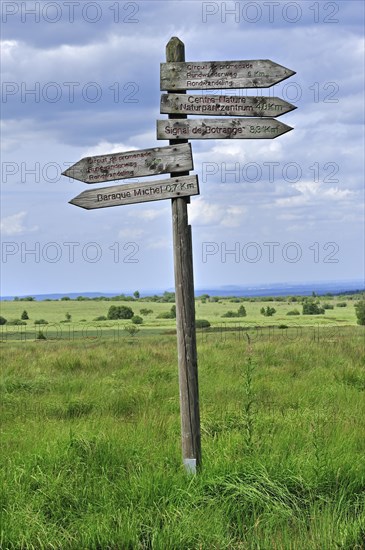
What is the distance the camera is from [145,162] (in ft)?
20.3

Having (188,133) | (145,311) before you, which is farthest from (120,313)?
(188,133)

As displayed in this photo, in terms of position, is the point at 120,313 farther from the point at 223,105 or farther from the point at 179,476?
the point at 179,476

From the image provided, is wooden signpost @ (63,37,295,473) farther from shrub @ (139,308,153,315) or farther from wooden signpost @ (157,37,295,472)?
shrub @ (139,308,153,315)

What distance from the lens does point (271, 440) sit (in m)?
6.74

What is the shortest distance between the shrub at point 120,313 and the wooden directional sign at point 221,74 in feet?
168

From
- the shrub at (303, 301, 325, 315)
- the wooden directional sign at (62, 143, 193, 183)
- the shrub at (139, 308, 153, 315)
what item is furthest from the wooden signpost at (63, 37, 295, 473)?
the shrub at (303, 301, 325, 315)

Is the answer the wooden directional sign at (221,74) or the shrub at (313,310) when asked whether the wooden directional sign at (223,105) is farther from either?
the shrub at (313,310)

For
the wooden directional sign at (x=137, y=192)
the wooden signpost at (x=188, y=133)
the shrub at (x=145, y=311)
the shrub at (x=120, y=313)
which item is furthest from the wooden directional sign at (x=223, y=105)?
the shrub at (x=145, y=311)

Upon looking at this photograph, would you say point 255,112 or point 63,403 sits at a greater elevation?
point 255,112

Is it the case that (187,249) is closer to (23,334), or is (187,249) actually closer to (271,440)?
(271,440)

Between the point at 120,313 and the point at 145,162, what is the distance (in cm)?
5366

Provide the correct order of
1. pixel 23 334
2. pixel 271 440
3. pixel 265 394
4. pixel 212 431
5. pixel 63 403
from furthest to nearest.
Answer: pixel 23 334
pixel 265 394
pixel 63 403
pixel 212 431
pixel 271 440

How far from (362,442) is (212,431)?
6.05 ft

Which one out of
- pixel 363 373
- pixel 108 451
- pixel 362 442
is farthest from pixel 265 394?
pixel 108 451
